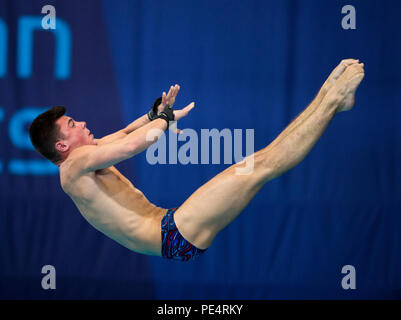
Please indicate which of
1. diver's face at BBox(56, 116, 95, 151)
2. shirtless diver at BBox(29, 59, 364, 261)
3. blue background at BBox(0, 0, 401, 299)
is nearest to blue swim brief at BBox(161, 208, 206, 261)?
shirtless diver at BBox(29, 59, 364, 261)

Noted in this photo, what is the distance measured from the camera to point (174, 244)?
2.13 m

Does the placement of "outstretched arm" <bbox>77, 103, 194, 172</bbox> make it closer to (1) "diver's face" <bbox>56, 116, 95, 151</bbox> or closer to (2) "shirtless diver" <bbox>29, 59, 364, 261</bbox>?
(2) "shirtless diver" <bbox>29, 59, 364, 261</bbox>

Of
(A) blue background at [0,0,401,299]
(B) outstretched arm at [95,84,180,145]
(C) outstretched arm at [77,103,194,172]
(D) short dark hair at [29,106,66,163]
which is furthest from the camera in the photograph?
(A) blue background at [0,0,401,299]

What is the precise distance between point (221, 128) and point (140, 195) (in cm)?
129

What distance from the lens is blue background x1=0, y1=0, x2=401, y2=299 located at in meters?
3.35

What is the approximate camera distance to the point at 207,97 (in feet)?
11.1

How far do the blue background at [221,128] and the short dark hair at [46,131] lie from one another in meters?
1.26

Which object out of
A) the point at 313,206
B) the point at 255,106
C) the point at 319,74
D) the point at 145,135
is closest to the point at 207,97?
the point at 255,106

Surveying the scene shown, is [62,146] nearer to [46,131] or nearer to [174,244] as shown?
[46,131]

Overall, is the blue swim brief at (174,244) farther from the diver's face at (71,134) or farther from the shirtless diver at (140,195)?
the diver's face at (71,134)

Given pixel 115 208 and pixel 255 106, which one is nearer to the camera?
pixel 115 208
